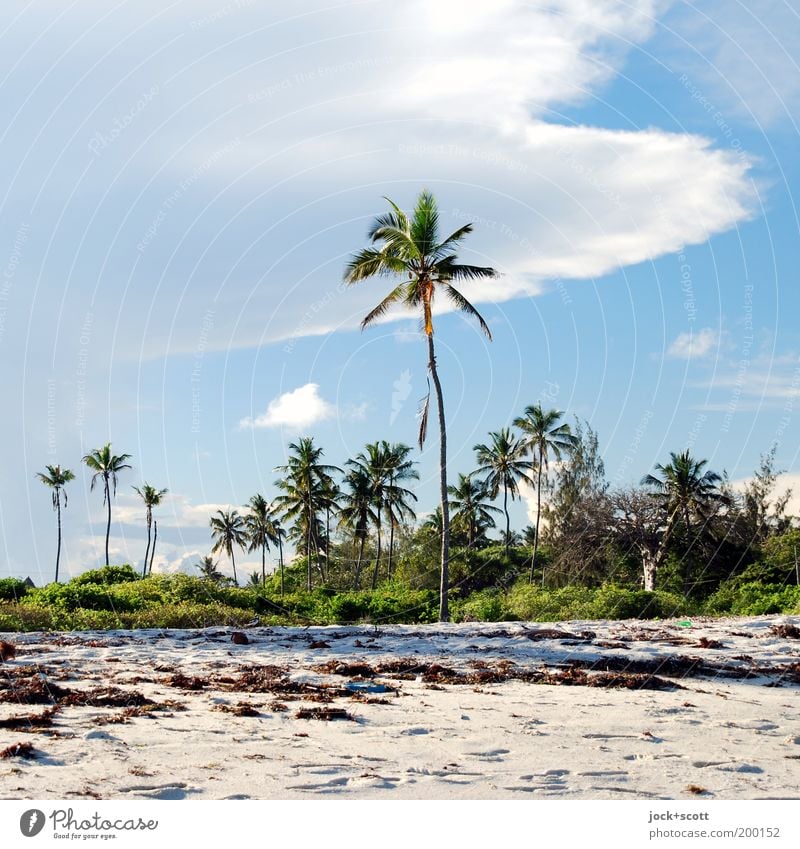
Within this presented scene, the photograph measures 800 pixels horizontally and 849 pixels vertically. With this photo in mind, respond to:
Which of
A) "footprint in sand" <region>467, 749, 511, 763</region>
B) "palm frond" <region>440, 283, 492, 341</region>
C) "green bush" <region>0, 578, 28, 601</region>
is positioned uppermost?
"palm frond" <region>440, 283, 492, 341</region>

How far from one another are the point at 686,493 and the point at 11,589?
103 feet

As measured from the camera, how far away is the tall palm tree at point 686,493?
152 feet

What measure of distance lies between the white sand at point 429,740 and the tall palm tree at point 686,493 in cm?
3010

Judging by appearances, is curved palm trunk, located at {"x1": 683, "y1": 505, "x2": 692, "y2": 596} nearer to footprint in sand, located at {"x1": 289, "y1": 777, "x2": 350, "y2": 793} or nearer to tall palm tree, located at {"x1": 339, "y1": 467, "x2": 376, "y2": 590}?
tall palm tree, located at {"x1": 339, "y1": 467, "x2": 376, "y2": 590}

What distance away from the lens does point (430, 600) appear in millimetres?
36312

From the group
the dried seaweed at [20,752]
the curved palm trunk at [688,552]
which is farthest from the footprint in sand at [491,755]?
the curved palm trunk at [688,552]

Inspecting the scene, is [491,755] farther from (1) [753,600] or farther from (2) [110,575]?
(2) [110,575]

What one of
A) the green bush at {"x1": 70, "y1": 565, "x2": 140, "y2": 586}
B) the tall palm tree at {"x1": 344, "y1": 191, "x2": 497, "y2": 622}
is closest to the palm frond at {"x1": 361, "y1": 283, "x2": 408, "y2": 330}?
the tall palm tree at {"x1": 344, "y1": 191, "x2": 497, "y2": 622}

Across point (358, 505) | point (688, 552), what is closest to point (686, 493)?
point (688, 552)

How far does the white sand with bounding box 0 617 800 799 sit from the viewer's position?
27.2 feet

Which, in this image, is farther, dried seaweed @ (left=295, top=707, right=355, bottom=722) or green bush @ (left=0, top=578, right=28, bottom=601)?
green bush @ (left=0, top=578, right=28, bottom=601)

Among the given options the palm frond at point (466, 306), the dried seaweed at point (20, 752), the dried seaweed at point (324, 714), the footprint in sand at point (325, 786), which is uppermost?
→ the palm frond at point (466, 306)

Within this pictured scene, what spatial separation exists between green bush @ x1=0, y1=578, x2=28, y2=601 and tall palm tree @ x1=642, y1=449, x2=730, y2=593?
29253 mm

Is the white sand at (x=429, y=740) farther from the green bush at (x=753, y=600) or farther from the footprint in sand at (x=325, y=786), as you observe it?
the green bush at (x=753, y=600)
